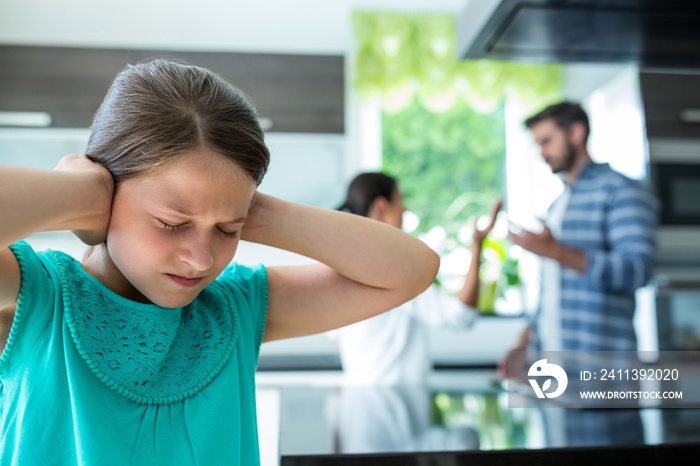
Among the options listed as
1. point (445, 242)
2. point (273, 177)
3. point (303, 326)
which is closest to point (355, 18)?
point (273, 177)

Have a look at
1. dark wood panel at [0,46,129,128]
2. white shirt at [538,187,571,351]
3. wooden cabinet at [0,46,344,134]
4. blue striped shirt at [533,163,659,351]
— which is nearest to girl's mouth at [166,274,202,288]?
blue striped shirt at [533,163,659,351]

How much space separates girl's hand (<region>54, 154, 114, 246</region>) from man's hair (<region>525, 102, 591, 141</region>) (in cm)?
186

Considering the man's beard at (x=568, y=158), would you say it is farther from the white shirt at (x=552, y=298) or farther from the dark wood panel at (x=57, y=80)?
the dark wood panel at (x=57, y=80)

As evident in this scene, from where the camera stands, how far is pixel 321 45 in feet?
11.5

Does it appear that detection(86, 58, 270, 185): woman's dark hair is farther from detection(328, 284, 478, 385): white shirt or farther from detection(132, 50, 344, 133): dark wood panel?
detection(132, 50, 344, 133): dark wood panel

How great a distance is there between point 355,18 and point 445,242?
1.26m

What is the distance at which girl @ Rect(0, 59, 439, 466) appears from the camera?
0.60m

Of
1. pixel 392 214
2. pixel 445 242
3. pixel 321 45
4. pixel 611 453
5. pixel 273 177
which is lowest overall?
pixel 611 453

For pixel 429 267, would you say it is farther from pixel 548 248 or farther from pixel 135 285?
pixel 548 248

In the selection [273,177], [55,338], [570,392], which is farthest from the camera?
[273,177]

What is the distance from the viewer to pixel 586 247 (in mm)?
2066

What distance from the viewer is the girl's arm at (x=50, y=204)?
0.54 meters

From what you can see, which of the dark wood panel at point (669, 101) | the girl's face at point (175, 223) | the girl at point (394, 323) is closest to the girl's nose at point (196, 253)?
the girl's face at point (175, 223)

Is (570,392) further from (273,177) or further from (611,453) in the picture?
(273,177)
